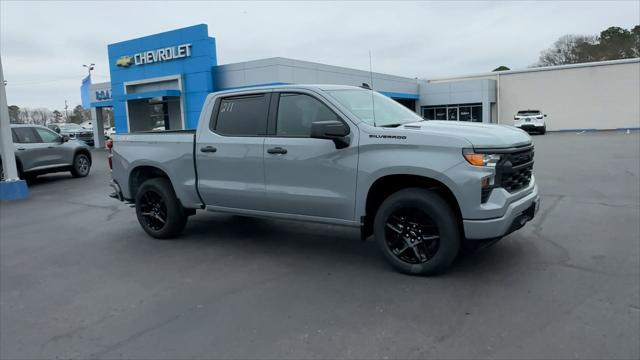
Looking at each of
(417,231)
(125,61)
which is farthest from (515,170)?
(125,61)

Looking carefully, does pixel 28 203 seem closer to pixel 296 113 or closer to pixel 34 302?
pixel 34 302

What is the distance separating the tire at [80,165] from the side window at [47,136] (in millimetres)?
821

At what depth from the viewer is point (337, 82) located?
89.4ft

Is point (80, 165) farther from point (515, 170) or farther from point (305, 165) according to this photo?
point (515, 170)

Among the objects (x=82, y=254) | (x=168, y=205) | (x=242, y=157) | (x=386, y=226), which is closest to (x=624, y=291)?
(x=386, y=226)

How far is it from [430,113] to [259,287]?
A: 122 feet

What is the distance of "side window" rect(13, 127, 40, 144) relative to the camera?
13.5m

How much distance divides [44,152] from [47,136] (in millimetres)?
578

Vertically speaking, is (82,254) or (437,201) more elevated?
(437,201)

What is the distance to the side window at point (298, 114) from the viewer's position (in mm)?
5316

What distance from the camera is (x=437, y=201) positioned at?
181 inches

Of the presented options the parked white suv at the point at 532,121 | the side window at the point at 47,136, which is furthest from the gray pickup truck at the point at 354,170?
the parked white suv at the point at 532,121

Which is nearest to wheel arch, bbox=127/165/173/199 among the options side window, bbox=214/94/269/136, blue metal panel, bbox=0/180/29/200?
side window, bbox=214/94/269/136

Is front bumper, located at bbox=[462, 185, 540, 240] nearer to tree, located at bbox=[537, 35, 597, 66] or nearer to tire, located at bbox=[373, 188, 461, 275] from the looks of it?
tire, located at bbox=[373, 188, 461, 275]
